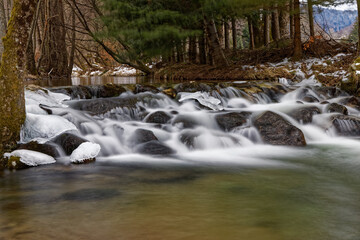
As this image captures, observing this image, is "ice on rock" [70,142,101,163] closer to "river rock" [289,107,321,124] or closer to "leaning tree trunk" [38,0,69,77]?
"river rock" [289,107,321,124]

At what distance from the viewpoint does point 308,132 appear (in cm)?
779

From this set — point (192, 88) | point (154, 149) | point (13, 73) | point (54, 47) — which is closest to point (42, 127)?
point (13, 73)

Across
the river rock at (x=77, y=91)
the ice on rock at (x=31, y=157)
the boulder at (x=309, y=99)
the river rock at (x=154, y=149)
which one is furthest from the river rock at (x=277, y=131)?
the river rock at (x=77, y=91)

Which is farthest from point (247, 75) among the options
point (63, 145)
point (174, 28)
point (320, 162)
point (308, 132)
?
point (63, 145)

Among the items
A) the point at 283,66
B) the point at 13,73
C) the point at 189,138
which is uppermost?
the point at 283,66

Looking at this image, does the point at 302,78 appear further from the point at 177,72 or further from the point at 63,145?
the point at 63,145

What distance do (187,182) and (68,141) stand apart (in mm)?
2405

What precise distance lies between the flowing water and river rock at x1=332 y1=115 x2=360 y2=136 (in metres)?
0.02

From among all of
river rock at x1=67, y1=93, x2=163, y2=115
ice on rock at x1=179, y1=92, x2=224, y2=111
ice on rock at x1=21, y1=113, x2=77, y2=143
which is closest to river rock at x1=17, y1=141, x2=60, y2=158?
ice on rock at x1=21, y1=113, x2=77, y2=143

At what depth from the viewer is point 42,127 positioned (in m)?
6.02

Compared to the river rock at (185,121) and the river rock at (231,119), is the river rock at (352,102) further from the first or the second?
the river rock at (185,121)

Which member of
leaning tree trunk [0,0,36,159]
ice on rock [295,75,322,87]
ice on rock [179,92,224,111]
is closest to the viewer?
leaning tree trunk [0,0,36,159]

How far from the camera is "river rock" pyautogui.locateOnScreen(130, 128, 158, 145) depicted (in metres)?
6.70

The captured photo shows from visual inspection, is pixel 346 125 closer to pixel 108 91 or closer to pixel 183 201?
pixel 183 201
